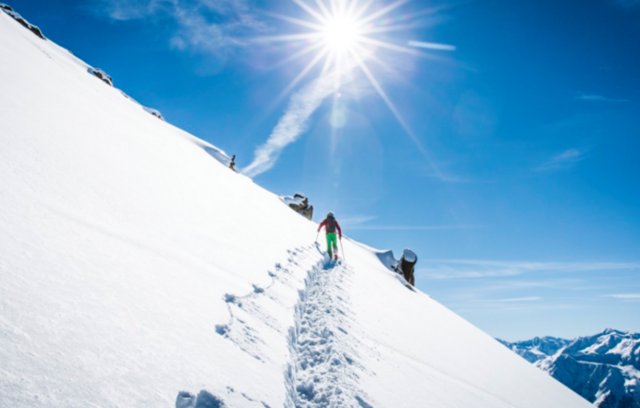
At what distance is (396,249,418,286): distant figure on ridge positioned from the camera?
1268 inches

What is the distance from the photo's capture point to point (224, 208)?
12.9 meters

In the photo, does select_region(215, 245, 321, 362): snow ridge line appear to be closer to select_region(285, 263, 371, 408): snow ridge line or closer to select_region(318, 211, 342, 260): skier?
select_region(285, 263, 371, 408): snow ridge line

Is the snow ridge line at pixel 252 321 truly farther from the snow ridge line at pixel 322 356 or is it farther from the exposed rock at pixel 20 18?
the exposed rock at pixel 20 18

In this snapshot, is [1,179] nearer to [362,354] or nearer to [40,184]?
[40,184]

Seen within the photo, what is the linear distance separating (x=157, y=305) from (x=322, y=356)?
3.39 m

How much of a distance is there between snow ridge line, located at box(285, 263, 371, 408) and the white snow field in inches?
1.4

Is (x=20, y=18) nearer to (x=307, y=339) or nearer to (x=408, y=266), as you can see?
(x=408, y=266)

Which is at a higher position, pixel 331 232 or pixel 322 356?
pixel 331 232

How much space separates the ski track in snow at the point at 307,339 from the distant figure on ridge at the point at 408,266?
23067 mm

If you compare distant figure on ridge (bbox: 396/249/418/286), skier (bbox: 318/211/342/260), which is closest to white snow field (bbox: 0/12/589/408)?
skier (bbox: 318/211/342/260)

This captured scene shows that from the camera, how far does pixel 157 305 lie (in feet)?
14.3

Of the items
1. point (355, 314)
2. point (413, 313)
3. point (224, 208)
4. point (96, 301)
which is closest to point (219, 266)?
point (96, 301)

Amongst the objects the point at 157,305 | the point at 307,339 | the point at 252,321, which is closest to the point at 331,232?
the point at 307,339

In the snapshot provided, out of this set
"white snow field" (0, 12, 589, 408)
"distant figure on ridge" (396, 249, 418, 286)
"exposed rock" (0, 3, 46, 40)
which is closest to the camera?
"white snow field" (0, 12, 589, 408)
